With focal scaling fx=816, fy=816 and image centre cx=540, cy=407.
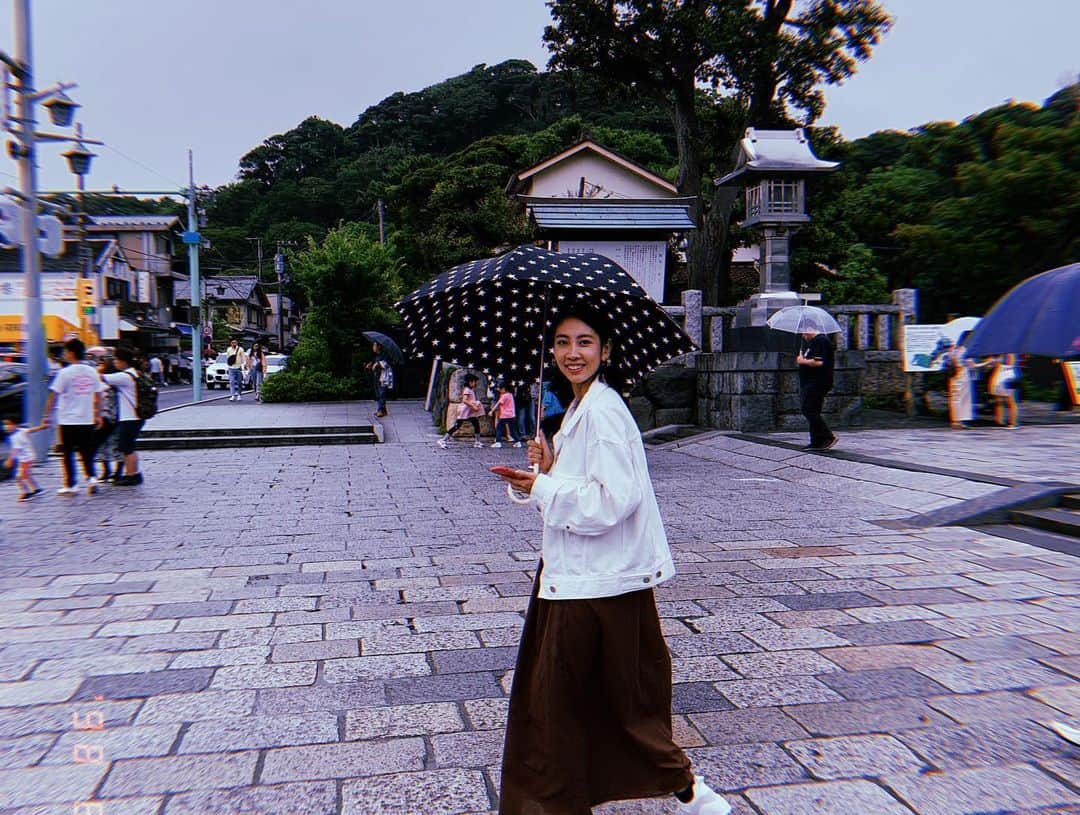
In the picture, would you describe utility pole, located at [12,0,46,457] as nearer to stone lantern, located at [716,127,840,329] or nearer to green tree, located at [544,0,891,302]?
stone lantern, located at [716,127,840,329]

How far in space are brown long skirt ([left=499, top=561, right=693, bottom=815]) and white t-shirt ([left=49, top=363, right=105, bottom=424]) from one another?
8.48 meters

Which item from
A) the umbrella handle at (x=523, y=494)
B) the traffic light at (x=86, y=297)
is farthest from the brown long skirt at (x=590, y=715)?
the traffic light at (x=86, y=297)

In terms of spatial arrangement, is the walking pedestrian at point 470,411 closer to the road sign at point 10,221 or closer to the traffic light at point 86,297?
the road sign at point 10,221

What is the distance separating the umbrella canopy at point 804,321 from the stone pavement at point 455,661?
3.73m

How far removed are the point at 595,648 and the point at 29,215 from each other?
13.5m

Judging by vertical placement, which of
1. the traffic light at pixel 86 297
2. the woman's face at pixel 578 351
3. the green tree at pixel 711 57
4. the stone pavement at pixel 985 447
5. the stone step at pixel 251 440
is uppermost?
the green tree at pixel 711 57

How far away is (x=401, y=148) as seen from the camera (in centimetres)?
4969

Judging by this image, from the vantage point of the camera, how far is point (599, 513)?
2.38 m

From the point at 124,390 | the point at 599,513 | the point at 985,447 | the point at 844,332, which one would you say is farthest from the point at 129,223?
the point at 599,513

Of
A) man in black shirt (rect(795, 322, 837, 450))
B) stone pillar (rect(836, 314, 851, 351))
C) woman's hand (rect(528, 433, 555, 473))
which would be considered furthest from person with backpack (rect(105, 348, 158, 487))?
stone pillar (rect(836, 314, 851, 351))

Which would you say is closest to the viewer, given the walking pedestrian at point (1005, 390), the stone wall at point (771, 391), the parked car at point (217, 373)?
the walking pedestrian at point (1005, 390)

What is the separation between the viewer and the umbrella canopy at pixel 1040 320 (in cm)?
273

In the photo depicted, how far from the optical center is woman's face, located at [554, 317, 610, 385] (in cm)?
263

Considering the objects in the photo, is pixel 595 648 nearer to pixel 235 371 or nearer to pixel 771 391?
pixel 771 391
